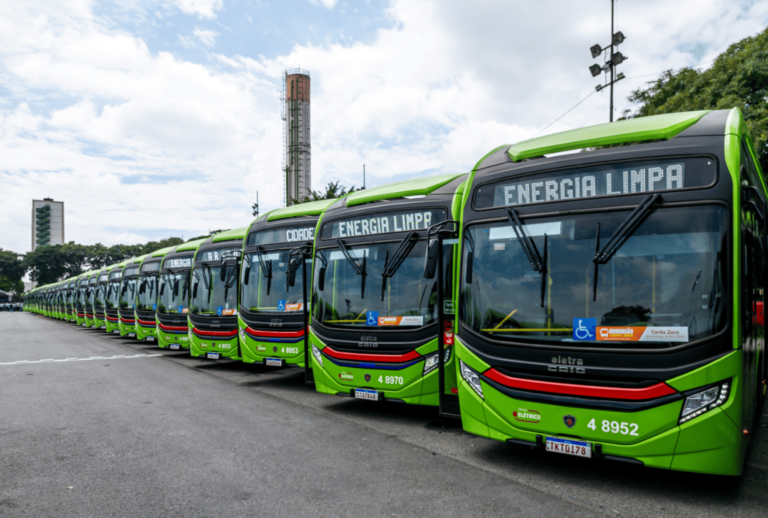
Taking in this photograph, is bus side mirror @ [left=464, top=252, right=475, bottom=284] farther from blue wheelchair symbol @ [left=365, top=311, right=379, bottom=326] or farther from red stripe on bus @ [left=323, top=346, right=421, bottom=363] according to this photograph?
blue wheelchair symbol @ [left=365, top=311, right=379, bottom=326]

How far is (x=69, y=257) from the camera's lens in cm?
8550

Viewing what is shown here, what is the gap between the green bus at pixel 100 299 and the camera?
1010 inches

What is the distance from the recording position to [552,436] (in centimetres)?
430

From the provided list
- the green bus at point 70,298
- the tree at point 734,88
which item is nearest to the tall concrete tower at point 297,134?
the green bus at point 70,298

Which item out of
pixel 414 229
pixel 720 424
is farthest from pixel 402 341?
pixel 720 424

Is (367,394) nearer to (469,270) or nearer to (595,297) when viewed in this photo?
(469,270)

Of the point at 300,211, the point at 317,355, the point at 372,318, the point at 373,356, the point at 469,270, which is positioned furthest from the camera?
the point at 300,211

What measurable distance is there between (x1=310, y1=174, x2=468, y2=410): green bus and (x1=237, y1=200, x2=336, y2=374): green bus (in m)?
1.82

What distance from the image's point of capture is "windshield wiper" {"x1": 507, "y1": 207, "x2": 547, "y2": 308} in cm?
447

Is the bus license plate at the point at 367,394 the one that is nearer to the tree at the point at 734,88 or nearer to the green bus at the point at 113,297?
the tree at the point at 734,88

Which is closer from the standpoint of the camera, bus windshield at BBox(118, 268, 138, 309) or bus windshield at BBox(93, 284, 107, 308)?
bus windshield at BBox(118, 268, 138, 309)

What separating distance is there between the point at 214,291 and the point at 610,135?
9.86 metres

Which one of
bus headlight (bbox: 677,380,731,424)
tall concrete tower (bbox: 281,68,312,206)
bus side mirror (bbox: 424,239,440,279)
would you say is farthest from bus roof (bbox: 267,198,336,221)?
tall concrete tower (bbox: 281,68,312,206)

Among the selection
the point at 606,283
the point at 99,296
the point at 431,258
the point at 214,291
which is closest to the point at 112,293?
the point at 99,296
